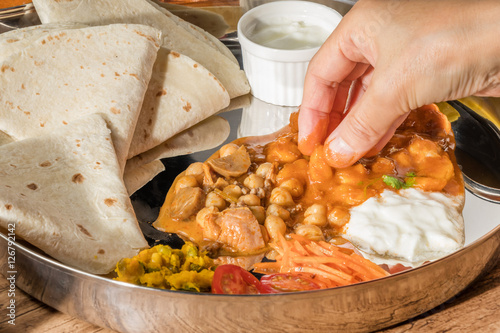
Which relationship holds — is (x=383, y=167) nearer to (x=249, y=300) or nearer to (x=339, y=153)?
(x=339, y=153)

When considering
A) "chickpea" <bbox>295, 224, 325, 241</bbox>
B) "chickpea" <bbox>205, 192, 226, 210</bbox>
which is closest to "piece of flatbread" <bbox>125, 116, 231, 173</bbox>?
"chickpea" <bbox>205, 192, 226, 210</bbox>

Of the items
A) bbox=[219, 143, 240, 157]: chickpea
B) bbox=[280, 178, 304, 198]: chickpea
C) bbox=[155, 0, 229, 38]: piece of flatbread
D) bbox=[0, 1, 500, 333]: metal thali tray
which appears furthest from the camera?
bbox=[155, 0, 229, 38]: piece of flatbread

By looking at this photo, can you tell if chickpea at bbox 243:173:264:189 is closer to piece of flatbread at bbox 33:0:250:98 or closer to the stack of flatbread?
the stack of flatbread

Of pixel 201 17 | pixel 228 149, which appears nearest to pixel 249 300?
pixel 228 149

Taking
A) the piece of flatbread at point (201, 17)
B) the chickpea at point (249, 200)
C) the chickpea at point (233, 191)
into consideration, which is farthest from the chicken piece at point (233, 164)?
the piece of flatbread at point (201, 17)

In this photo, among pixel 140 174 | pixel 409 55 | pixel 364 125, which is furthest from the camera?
pixel 140 174

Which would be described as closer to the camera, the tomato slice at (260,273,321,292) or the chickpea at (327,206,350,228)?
the tomato slice at (260,273,321,292)

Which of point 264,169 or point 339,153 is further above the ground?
point 339,153

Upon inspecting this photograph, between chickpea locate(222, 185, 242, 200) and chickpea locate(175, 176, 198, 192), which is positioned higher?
chickpea locate(175, 176, 198, 192)

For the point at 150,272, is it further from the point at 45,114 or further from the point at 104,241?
the point at 45,114
